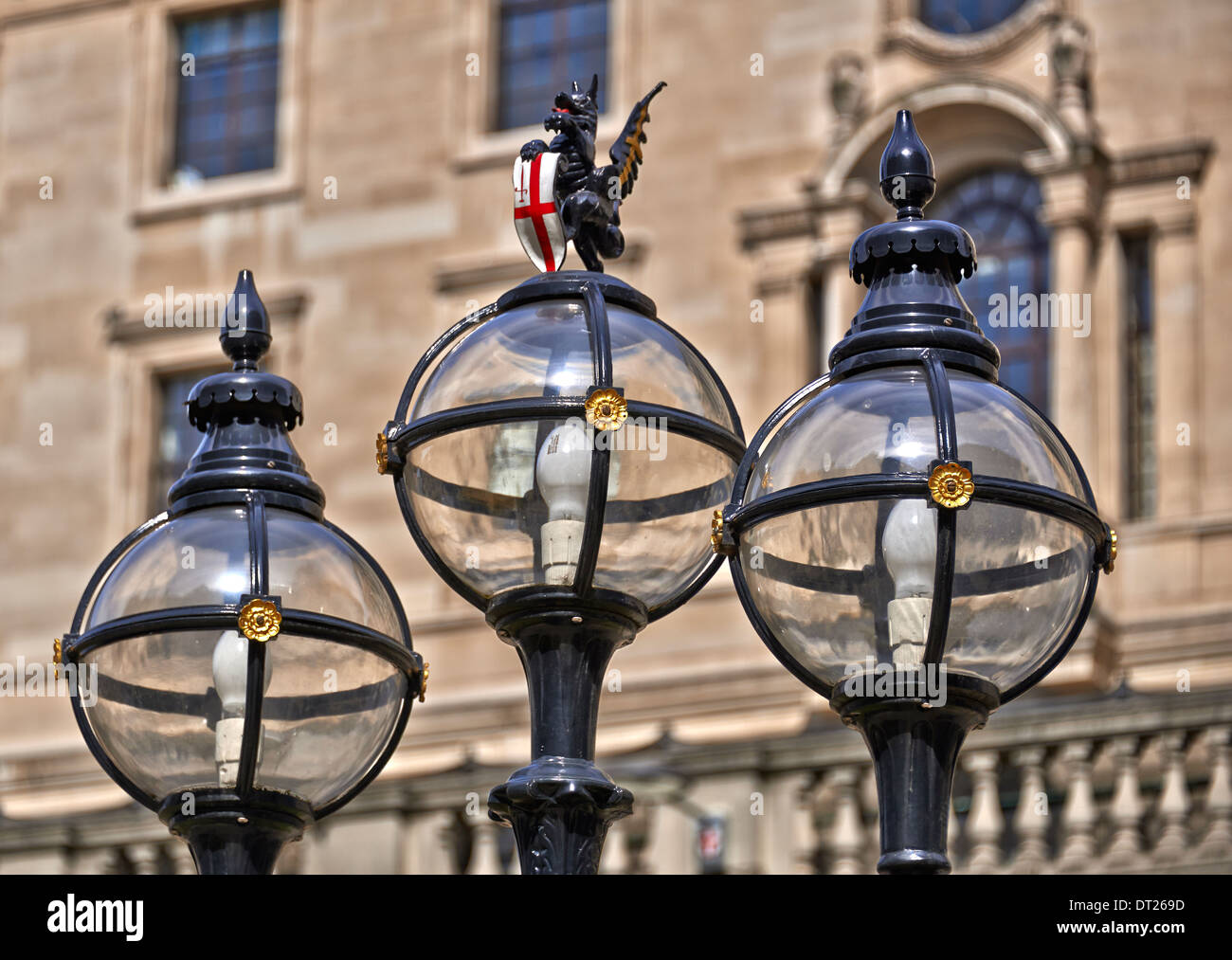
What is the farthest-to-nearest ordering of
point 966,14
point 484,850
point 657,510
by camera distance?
point 966,14
point 484,850
point 657,510

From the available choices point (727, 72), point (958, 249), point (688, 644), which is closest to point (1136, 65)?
point (727, 72)

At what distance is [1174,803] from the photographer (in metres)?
15.8

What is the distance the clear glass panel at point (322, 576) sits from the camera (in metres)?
8.07

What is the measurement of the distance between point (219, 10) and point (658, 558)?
21.2 meters

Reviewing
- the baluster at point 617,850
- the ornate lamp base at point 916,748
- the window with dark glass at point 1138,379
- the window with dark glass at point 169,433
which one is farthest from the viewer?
the window with dark glass at point 169,433

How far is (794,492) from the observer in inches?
264

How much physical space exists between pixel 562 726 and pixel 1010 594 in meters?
1.31

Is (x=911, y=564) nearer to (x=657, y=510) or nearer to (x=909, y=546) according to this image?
(x=909, y=546)

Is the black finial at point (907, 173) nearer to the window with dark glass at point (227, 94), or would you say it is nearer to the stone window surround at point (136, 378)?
the stone window surround at point (136, 378)

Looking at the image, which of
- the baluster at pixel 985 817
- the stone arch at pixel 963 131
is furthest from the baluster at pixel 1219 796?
the stone arch at pixel 963 131

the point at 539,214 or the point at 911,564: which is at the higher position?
the point at 539,214

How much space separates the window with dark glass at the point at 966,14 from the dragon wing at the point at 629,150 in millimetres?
15610

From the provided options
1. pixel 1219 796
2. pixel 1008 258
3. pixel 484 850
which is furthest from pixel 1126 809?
pixel 1008 258
